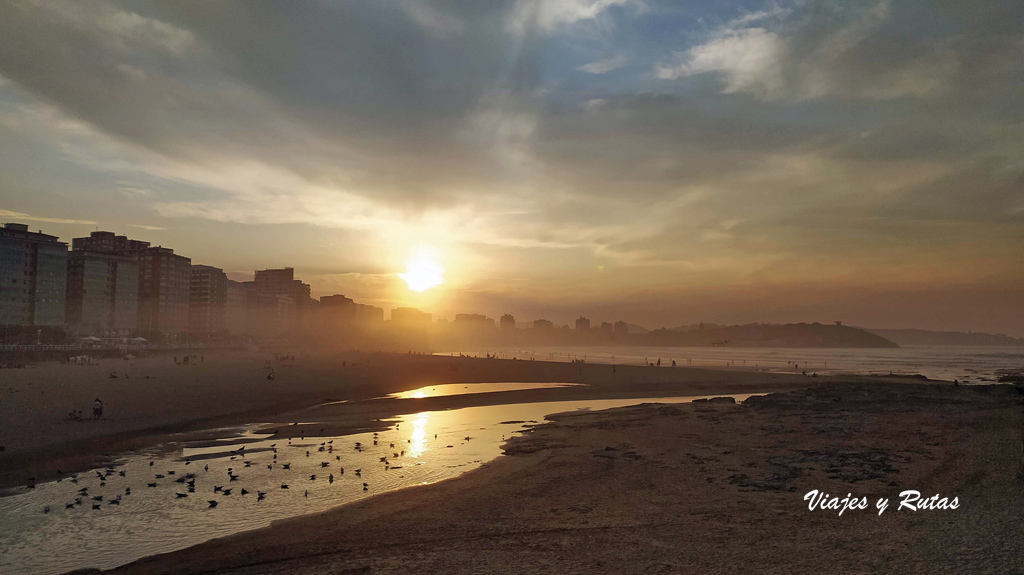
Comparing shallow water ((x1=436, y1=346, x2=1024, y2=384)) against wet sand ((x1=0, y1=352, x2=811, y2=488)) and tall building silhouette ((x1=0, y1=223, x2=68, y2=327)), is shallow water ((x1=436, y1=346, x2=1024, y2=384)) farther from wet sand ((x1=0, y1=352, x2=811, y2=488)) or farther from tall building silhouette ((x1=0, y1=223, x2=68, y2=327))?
tall building silhouette ((x1=0, y1=223, x2=68, y2=327))

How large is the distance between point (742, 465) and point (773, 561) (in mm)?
9682

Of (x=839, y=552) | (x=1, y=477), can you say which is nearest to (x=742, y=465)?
(x=839, y=552)

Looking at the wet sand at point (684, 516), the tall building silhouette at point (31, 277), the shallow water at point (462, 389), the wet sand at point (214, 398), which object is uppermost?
the tall building silhouette at point (31, 277)

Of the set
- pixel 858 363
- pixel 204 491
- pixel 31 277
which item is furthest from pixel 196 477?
pixel 31 277

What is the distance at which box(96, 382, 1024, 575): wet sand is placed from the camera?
34.4 feet

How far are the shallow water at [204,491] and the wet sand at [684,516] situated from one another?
1576 millimetres

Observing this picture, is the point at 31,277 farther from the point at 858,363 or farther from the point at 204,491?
the point at 858,363

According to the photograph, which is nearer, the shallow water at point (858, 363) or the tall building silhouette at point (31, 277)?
the shallow water at point (858, 363)

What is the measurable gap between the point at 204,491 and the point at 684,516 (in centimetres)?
1617

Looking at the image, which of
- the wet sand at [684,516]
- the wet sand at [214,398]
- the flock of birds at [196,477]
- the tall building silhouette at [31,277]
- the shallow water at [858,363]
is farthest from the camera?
the tall building silhouette at [31,277]

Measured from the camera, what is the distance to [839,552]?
10.4 metres

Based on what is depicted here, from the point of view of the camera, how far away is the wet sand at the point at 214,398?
968 inches

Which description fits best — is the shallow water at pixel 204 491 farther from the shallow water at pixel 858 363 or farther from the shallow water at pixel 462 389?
the shallow water at pixel 858 363

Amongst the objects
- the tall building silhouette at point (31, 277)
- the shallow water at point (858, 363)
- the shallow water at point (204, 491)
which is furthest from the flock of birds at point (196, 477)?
the tall building silhouette at point (31, 277)
